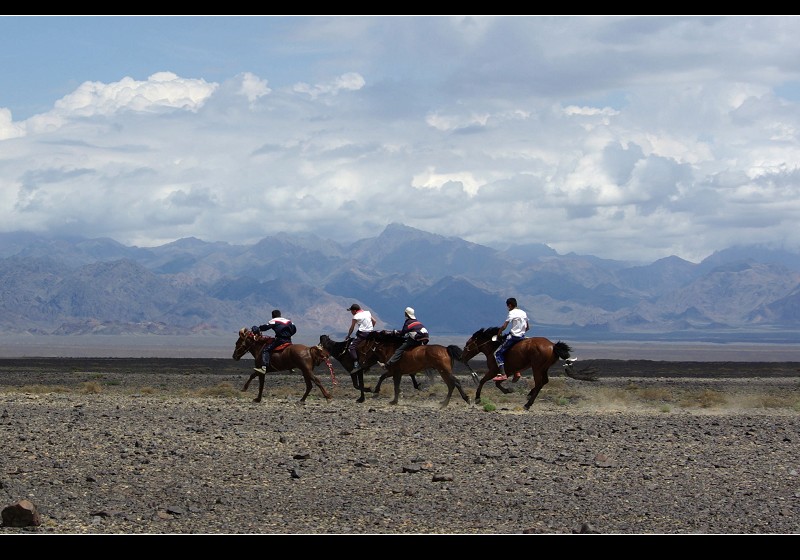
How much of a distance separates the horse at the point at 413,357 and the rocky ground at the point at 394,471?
1288 millimetres

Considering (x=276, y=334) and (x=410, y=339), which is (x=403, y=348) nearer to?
(x=410, y=339)

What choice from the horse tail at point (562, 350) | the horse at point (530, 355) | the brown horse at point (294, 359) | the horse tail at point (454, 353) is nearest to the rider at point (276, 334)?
the brown horse at point (294, 359)

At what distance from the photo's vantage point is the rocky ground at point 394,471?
39.2ft

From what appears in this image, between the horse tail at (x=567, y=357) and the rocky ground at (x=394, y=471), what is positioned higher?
the horse tail at (x=567, y=357)

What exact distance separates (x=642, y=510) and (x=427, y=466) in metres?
3.42

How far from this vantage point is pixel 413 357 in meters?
25.4

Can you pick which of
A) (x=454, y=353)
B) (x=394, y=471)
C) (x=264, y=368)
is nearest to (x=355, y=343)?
(x=264, y=368)

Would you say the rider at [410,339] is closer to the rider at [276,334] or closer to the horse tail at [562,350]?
the rider at [276,334]

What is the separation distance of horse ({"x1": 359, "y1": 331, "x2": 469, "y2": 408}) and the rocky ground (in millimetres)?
1288

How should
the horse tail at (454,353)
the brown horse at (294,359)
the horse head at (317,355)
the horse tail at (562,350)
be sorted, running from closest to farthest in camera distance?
1. the horse tail at (562,350)
2. the horse tail at (454,353)
3. the brown horse at (294,359)
4. the horse head at (317,355)

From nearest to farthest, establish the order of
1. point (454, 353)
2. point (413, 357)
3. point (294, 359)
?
point (454, 353)
point (413, 357)
point (294, 359)

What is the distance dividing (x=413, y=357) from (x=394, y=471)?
34.4ft

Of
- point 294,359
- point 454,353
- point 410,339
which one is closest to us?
point 454,353

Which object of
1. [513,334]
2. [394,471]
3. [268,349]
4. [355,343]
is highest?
[513,334]
